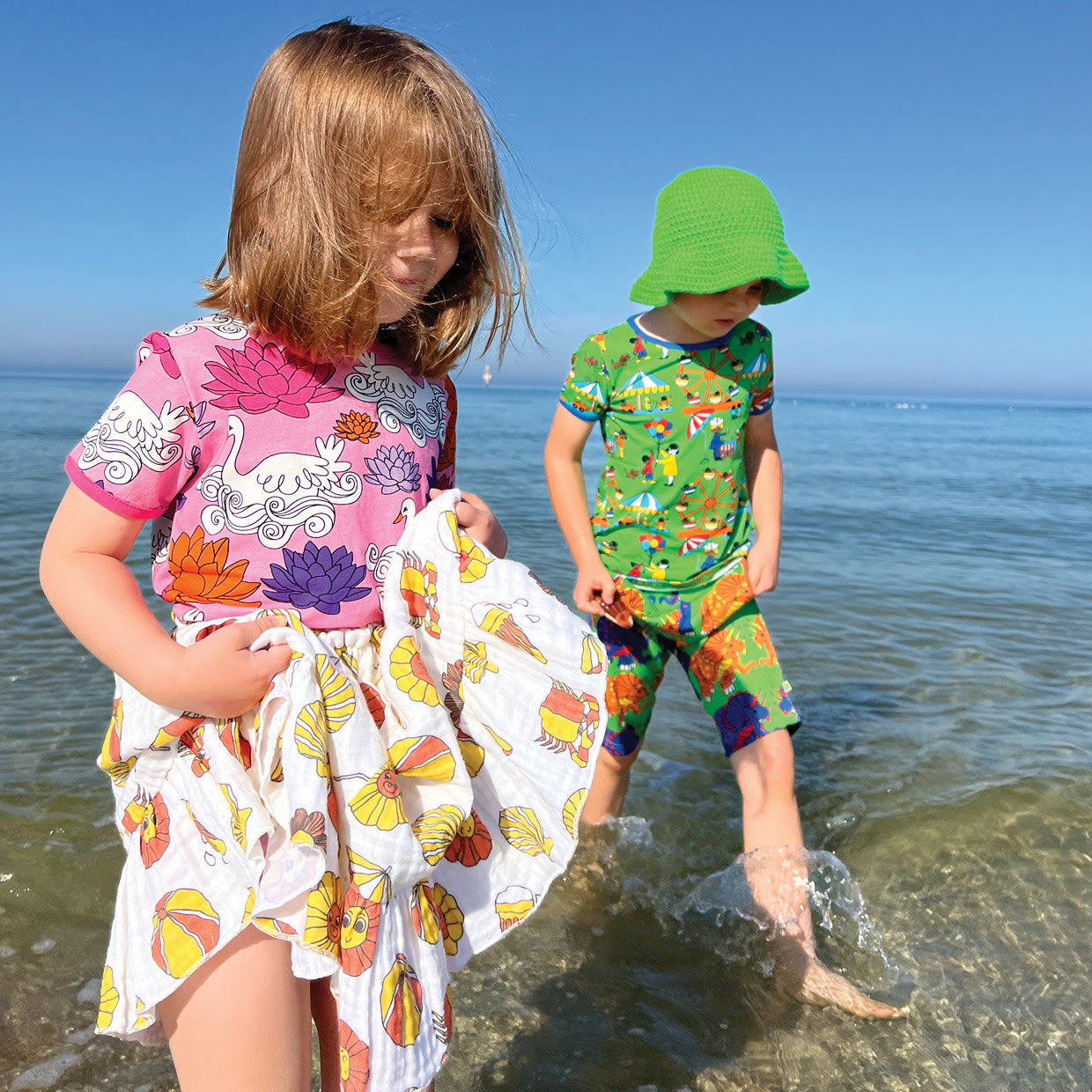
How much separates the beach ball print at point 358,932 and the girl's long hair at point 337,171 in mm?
881

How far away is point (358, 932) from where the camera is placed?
4.69 feet

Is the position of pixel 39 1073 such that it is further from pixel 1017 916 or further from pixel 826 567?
pixel 826 567

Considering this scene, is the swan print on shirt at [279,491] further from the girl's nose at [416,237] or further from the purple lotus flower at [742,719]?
the purple lotus flower at [742,719]

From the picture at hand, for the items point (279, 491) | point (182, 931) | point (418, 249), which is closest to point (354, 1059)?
point (182, 931)

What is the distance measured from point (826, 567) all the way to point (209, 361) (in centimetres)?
737

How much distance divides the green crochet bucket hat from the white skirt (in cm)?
152

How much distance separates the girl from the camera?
1426 millimetres

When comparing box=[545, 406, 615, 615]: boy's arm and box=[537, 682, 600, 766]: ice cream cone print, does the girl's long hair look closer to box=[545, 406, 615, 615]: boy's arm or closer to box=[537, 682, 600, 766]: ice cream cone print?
box=[537, 682, 600, 766]: ice cream cone print

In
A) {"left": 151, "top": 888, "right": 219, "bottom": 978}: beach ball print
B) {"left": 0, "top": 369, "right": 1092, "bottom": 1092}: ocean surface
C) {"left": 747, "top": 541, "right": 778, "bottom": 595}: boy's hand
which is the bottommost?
{"left": 0, "top": 369, "right": 1092, "bottom": 1092}: ocean surface

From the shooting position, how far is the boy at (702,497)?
9.80 ft

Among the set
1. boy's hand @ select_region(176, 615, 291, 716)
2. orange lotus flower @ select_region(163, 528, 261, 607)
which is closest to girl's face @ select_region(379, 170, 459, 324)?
orange lotus flower @ select_region(163, 528, 261, 607)

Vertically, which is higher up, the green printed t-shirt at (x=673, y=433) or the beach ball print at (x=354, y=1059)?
the green printed t-shirt at (x=673, y=433)

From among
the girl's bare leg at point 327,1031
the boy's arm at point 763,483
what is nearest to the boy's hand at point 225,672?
the girl's bare leg at point 327,1031

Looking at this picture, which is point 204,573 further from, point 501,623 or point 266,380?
point 501,623
